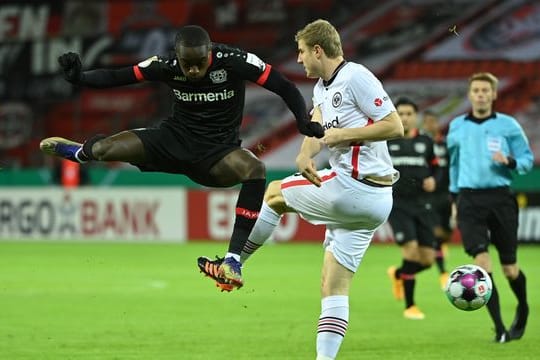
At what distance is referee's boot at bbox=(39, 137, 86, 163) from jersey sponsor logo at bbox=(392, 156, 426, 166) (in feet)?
17.5

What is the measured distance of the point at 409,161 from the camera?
12.6 metres

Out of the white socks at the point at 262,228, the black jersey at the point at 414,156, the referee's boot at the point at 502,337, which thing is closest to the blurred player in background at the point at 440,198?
the black jersey at the point at 414,156

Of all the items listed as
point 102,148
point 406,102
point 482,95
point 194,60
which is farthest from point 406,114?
point 102,148

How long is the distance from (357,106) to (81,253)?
12.3 meters

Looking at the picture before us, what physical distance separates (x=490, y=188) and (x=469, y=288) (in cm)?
136

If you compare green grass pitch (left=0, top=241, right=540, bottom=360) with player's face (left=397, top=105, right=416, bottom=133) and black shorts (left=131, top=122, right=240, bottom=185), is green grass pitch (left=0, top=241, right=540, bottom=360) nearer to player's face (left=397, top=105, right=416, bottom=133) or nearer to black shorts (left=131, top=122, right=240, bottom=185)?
black shorts (left=131, top=122, right=240, bottom=185)

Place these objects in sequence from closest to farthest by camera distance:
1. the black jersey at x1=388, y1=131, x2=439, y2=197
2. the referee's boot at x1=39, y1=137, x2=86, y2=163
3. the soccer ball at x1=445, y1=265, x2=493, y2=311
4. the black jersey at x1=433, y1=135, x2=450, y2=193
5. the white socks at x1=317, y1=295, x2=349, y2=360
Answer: the white socks at x1=317, y1=295, x2=349, y2=360
the referee's boot at x1=39, y1=137, x2=86, y2=163
the soccer ball at x1=445, y1=265, x2=493, y2=311
the black jersey at x1=388, y1=131, x2=439, y2=197
the black jersey at x1=433, y1=135, x2=450, y2=193

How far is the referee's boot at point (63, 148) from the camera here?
25.5 ft

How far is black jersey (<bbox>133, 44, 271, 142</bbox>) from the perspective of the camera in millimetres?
7492

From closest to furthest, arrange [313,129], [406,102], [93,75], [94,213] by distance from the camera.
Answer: [313,129], [93,75], [406,102], [94,213]

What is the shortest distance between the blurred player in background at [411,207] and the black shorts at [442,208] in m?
2.22

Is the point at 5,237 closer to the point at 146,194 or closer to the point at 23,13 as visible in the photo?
the point at 146,194

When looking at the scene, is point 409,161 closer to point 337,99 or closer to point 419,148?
point 419,148

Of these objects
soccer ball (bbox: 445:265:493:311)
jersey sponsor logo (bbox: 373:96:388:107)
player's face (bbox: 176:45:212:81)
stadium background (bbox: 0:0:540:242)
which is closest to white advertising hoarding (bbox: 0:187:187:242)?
stadium background (bbox: 0:0:540:242)
